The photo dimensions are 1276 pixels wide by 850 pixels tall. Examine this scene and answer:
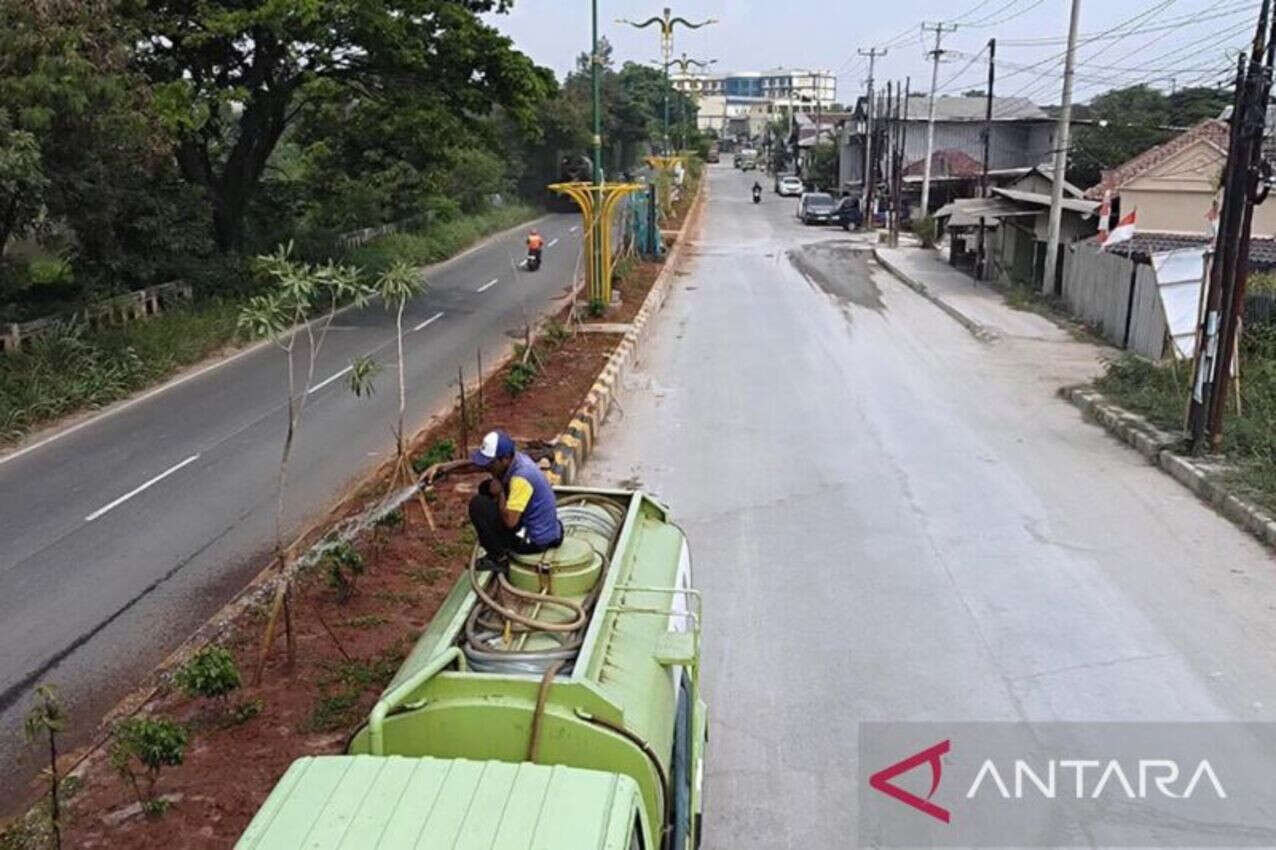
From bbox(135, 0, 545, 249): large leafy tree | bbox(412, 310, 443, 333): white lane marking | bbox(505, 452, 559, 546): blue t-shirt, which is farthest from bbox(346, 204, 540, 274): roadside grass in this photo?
bbox(505, 452, 559, 546): blue t-shirt

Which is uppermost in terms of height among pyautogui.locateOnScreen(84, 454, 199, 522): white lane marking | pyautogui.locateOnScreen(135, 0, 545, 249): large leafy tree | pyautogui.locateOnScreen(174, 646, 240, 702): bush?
pyautogui.locateOnScreen(135, 0, 545, 249): large leafy tree

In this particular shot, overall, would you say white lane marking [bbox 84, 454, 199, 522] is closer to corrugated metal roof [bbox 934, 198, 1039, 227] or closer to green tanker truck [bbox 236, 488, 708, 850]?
green tanker truck [bbox 236, 488, 708, 850]

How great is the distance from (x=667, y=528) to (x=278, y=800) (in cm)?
362

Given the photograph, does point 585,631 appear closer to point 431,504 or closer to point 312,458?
point 431,504

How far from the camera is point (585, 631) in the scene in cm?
497

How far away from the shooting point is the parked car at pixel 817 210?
52.3 m

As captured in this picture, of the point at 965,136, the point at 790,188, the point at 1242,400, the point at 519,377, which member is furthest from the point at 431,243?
the point at 965,136

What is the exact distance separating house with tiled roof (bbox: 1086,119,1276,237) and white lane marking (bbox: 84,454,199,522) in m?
24.4

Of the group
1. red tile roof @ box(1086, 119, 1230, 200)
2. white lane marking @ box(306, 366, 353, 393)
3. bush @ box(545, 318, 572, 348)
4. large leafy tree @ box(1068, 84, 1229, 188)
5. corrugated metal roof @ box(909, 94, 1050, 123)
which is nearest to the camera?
white lane marking @ box(306, 366, 353, 393)

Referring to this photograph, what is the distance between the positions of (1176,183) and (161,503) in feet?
90.9

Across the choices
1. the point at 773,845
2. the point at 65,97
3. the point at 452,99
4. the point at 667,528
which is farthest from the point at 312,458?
the point at 452,99

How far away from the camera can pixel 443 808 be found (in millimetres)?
3367

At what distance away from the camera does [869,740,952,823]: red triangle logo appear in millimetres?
6383

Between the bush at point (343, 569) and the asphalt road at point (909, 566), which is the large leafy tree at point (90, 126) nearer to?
the asphalt road at point (909, 566)
